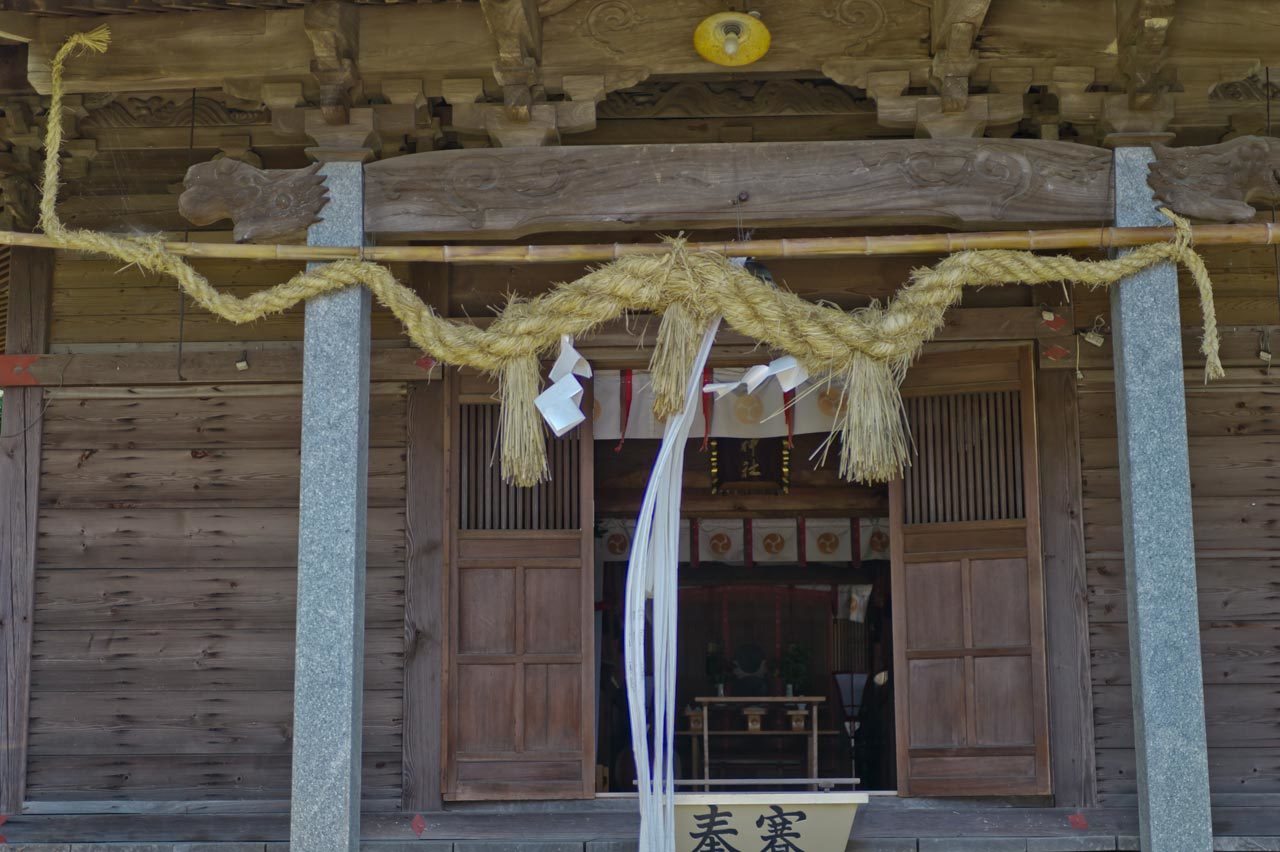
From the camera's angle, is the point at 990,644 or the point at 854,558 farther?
the point at 854,558

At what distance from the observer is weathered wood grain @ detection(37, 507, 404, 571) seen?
628cm

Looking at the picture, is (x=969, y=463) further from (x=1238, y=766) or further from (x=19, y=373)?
(x=19, y=373)

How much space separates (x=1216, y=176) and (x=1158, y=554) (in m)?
1.37

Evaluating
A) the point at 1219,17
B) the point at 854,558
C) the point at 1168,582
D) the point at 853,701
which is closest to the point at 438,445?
the point at 1168,582

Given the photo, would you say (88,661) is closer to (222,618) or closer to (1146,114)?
(222,618)

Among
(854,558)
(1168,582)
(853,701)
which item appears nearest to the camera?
(1168,582)

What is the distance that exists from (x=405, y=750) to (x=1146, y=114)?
4042 mm

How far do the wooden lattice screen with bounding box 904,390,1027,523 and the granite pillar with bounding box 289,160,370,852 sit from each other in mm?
2719

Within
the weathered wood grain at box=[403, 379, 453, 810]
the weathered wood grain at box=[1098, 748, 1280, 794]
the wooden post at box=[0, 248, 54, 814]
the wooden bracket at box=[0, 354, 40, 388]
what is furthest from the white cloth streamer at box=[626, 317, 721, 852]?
the wooden bracket at box=[0, 354, 40, 388]

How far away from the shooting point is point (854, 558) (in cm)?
974

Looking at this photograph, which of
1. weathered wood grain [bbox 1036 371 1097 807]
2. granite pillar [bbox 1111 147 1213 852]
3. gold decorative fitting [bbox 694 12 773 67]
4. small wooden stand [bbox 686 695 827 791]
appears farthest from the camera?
small wooden stand [bbox 686 695 827 791]

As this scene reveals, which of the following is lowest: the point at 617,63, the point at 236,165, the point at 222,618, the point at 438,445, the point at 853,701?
the point at 853,701

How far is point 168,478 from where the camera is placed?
249 inches

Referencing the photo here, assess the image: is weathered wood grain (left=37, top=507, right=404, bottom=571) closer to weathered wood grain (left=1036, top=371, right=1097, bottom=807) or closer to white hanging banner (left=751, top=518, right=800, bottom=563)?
weathered wood grain (left=1036, top=371, right=1097, bottom=807)
